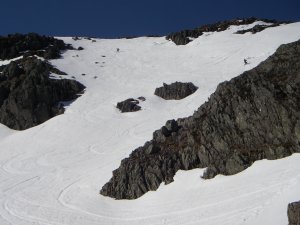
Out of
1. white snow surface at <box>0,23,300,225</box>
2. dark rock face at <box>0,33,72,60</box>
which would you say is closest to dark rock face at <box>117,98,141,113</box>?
white snow surface at <box>0,23,300,225</box>

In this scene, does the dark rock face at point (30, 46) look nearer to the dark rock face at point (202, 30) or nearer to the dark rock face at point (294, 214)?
the dark rock face at point (202, 30)

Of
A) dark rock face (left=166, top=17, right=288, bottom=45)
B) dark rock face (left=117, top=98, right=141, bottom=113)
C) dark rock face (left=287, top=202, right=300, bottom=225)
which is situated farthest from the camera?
dark rock face (left=166, top=17, right=288, bottom=45)

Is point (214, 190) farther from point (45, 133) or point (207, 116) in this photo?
point (45, 133)

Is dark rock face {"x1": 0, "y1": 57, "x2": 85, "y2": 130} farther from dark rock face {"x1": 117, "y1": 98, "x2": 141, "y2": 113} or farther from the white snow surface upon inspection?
dark rock face {"x1": 117, "y1": 98, "x2": 141, "y2": 113}

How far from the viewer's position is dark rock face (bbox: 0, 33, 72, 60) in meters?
79.5

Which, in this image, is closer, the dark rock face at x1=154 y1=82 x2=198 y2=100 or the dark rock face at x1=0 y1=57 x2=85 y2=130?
the dark rock face at x1=0 y1=57 x2=85 y2=130

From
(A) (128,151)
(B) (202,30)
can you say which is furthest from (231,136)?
(B) (202,30)

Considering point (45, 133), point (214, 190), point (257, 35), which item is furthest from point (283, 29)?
point (214, 190)

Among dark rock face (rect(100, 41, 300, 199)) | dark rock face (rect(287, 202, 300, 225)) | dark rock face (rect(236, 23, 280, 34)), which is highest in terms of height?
dark rock face (rect(287, 202, 300, 225))

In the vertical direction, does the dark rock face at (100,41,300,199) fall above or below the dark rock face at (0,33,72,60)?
above

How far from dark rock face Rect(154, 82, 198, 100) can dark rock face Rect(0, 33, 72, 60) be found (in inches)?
1001

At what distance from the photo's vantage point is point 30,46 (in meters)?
83.9

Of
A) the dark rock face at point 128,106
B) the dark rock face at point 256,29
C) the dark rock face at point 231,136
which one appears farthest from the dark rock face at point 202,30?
the dark rock face at point 231,136

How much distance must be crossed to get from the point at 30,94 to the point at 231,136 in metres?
35.4
